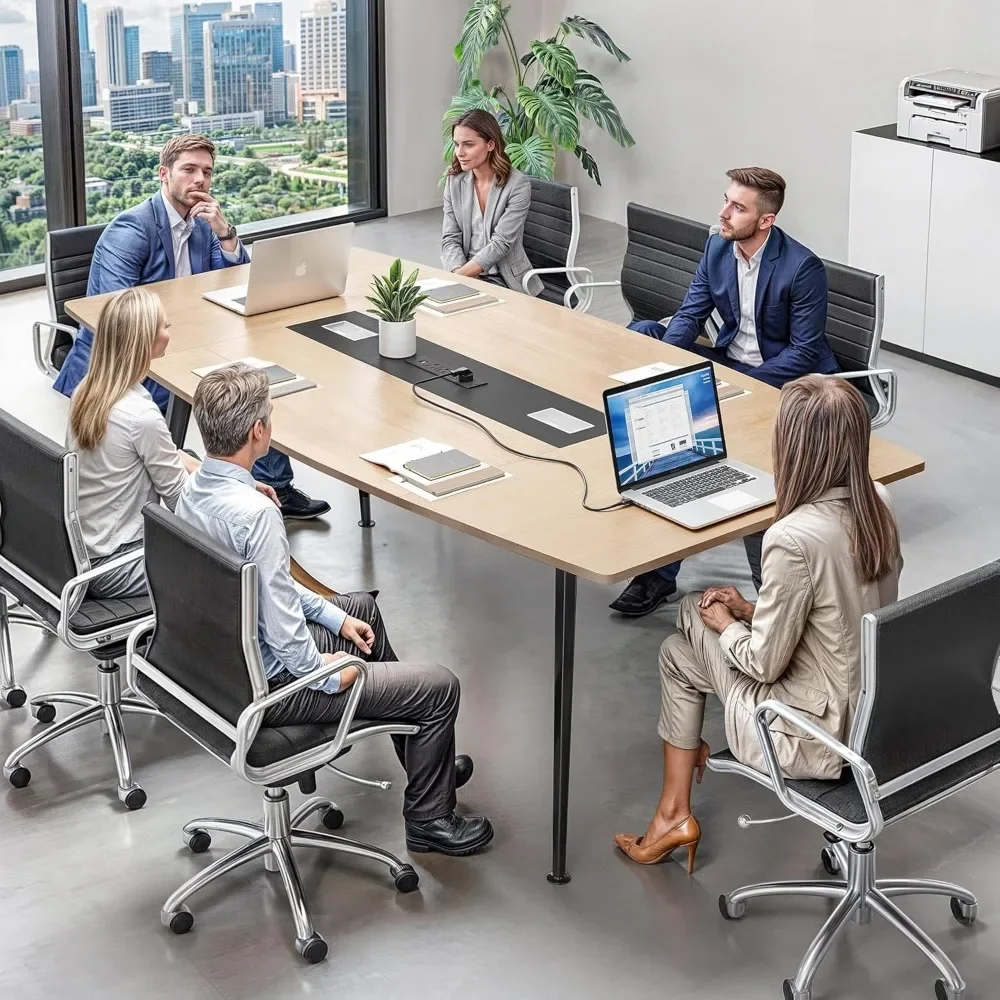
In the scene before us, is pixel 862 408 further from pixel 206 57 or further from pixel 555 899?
pixel 206 57

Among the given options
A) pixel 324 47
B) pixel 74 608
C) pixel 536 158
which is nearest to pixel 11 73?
pixel 324 47

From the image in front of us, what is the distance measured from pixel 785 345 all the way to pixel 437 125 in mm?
5269

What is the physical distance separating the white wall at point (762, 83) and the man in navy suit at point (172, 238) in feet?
12.6

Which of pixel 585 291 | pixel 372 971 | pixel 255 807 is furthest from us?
pixel 585 291

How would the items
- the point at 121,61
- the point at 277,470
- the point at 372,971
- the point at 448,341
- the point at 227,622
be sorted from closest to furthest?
the point at 227,622
the point at 372,971
the point at 448,341
the point at 277,470
the point at 121,61

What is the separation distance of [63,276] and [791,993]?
4.15 meters

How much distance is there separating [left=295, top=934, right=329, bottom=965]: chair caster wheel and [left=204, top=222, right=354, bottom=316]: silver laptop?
264 cm

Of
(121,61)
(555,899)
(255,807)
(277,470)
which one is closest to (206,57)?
(121,61)

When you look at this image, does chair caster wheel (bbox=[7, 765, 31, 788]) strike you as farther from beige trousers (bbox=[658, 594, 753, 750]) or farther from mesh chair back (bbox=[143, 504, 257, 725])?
beige trousers (bbox=[658, 594, 753, 750])

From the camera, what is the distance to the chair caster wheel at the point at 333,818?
4098 millimetres

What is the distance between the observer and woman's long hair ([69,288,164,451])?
4.12 meters

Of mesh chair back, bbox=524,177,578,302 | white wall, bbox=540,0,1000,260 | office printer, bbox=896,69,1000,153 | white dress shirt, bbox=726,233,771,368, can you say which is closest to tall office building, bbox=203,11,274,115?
white wall, bbox=540,0,1000,260

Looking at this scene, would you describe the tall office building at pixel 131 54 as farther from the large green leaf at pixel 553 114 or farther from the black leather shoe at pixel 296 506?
the black leather shoe at pixel 296 506

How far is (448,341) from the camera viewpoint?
5.39 m
